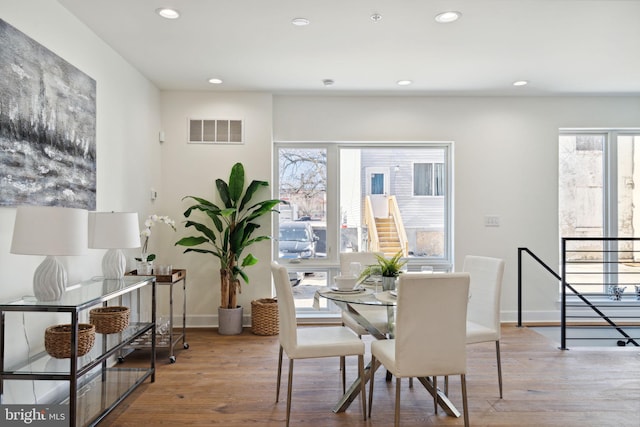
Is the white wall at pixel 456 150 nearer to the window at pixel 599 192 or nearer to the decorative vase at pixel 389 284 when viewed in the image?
the window at pixel 599 192

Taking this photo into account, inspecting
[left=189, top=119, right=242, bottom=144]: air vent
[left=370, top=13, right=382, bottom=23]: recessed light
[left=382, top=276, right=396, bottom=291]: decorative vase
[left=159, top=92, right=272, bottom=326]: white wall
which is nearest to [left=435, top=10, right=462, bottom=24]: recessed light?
[left=370, top=13, right=382, bottom=23]: recessed light

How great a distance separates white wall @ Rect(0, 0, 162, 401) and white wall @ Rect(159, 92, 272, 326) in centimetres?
17

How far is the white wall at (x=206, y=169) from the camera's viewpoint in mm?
4777

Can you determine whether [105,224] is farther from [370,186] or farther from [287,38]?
[370,186]

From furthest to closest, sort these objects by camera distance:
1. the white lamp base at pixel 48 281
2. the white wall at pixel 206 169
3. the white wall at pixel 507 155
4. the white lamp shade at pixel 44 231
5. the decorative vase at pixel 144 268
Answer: the white wall at pixel 507 155 < the white wall at pixel 206 169 < the decorative vase at pixel 144 268 < the white lamp base at pixel 48 281 < the white lamp shade at pixel 44 231

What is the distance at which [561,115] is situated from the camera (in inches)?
197

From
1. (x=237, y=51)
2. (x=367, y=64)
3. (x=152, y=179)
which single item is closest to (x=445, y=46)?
(x=367, y=64)

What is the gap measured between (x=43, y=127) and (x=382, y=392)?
2802mm

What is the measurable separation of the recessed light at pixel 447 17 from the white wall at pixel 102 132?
2536 millimetres

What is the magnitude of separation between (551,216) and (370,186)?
2.15 meters

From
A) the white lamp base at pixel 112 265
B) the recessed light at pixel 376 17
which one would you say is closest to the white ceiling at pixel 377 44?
the recessed light at pixel 376 17

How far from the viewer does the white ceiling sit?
112 inches

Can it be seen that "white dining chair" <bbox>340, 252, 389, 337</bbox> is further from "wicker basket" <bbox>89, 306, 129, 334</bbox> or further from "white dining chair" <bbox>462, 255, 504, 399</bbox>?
"wicker basket" <bbox>89, 306, 129, 334</bbox>

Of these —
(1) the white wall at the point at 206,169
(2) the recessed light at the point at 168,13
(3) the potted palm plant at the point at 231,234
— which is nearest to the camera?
(2) the recessed light at the point at 168,13
